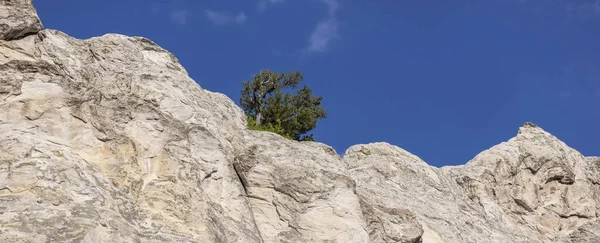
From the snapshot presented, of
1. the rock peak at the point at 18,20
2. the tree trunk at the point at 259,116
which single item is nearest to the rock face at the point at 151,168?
the rock peak at the point at 18,20

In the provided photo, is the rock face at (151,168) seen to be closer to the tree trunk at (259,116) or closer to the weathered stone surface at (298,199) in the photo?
the weathered stone surface at (298,199)

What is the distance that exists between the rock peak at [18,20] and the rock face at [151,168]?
0.04m

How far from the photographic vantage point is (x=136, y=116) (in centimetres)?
1992

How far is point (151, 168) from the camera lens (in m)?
18.7

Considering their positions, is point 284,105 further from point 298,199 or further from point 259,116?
point 298,199

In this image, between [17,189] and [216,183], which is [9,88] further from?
[216,183]

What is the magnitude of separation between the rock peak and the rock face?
1.4 inches

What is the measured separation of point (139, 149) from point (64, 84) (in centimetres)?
269

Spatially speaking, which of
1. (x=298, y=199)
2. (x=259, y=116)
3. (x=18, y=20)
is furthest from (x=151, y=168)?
(x=259, y=116)

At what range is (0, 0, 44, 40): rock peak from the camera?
1927 centimetres

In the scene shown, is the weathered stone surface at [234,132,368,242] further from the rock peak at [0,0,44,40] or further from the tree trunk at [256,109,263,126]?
the tree trunk at [256,109,263,126]

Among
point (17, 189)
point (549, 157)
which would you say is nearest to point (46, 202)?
point (17, 189)

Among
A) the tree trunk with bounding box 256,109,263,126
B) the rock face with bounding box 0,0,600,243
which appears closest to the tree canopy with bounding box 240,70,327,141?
the tree trunk with bounding box 256,109,263,126

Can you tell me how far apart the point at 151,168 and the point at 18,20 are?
574 cm
